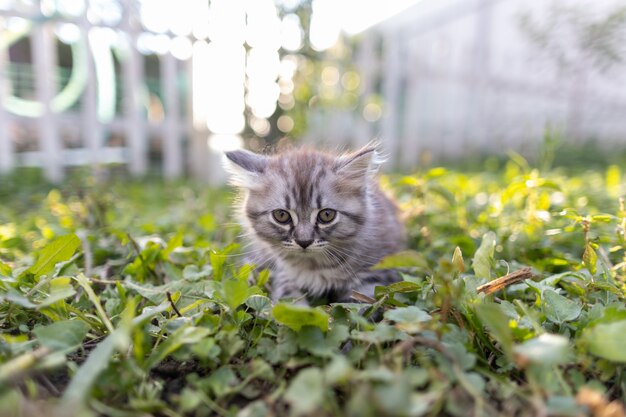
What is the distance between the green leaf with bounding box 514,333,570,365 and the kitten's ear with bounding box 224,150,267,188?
1399mm

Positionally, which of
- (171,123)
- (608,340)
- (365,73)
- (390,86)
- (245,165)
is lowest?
(608,340)

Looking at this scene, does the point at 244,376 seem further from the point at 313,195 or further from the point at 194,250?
the point at 313,195

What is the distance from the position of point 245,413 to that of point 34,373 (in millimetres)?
434

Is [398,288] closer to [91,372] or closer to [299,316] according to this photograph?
[299,316]

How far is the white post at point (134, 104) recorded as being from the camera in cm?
513

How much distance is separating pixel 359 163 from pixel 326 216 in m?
0.28

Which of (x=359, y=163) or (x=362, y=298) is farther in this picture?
(x=359, y=163)

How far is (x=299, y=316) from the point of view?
104 centimetres

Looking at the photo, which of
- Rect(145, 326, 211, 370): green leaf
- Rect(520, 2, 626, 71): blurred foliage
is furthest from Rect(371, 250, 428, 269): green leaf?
Rect(520, 2, 626, 71): blurred foliage

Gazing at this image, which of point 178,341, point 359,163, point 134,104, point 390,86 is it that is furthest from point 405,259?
point 390,86

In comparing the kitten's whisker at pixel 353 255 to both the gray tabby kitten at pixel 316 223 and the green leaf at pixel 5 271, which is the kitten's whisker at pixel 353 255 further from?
the green leaf at pixel 5 271

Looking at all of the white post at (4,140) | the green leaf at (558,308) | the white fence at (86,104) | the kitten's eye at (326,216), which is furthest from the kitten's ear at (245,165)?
the white post at (4,140)

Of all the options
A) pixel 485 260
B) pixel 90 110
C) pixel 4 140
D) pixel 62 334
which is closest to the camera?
pixel 62 334

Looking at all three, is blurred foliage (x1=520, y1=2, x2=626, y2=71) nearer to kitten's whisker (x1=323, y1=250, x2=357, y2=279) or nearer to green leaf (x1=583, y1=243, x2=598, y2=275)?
green leaf (x1=583, y1=243, x2=598, y2=275)
